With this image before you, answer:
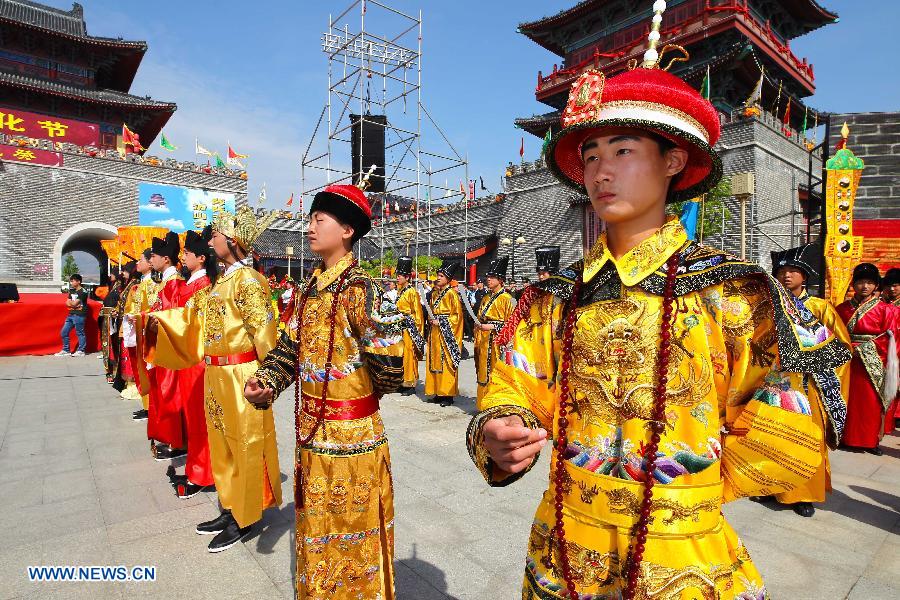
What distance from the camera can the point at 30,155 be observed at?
22297 mm

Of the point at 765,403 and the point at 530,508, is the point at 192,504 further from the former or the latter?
the point at 765,403

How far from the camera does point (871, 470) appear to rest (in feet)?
16.2

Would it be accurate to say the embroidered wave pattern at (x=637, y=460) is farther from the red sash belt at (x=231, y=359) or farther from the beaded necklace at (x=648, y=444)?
the red sash belt at (x=231, y=359)

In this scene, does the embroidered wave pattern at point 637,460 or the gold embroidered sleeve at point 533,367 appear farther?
the gold embroidered sleeve at point 533,367

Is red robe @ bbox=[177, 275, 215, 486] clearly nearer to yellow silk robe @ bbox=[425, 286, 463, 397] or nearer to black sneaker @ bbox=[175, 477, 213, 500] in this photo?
black sneaker @ bbox=[175, 477, 213, 500]

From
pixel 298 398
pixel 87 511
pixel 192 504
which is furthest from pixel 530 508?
pixel 87 511

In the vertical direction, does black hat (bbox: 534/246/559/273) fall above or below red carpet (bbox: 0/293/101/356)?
above

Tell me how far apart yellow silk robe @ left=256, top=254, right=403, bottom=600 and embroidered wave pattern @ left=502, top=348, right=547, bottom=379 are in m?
1.06

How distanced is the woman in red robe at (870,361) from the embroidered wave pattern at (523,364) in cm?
588

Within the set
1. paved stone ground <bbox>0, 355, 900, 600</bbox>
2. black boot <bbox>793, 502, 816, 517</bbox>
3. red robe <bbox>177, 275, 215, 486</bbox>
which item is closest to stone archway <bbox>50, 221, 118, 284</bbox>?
paved stone ground <bbox>0, 355, 900, 600</bbox>

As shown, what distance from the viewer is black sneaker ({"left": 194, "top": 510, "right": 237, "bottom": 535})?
3361mm

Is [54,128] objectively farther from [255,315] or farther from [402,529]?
[402,529]

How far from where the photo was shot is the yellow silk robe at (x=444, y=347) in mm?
7641

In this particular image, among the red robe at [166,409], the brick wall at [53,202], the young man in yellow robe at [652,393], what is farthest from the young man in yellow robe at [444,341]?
the brick wall at [53,202]
